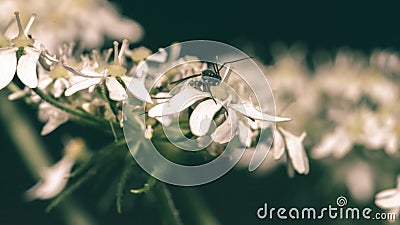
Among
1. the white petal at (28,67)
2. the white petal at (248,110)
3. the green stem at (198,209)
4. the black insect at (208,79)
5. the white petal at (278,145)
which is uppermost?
the white petal at (28,67)

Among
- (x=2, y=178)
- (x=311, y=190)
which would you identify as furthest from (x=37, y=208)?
(x=311, y=190)

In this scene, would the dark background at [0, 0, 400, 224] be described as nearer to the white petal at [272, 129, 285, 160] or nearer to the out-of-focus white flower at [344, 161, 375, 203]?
the out-of-focus white flower at [344, 161, 375, 203]

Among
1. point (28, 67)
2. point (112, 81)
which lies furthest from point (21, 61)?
point (112, 81)

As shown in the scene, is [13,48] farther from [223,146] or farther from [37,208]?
[37,208]

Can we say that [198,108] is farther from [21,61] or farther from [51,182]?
[51,182]

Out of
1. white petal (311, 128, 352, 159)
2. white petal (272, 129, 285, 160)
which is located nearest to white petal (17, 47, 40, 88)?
white petal (272, 129, 285, 160)

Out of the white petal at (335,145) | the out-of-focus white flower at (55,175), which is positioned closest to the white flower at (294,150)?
the white petal at (335,145)

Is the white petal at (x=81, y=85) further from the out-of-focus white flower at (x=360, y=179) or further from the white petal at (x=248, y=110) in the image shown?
the out-of-focus white flower at (x=360, y=179)
